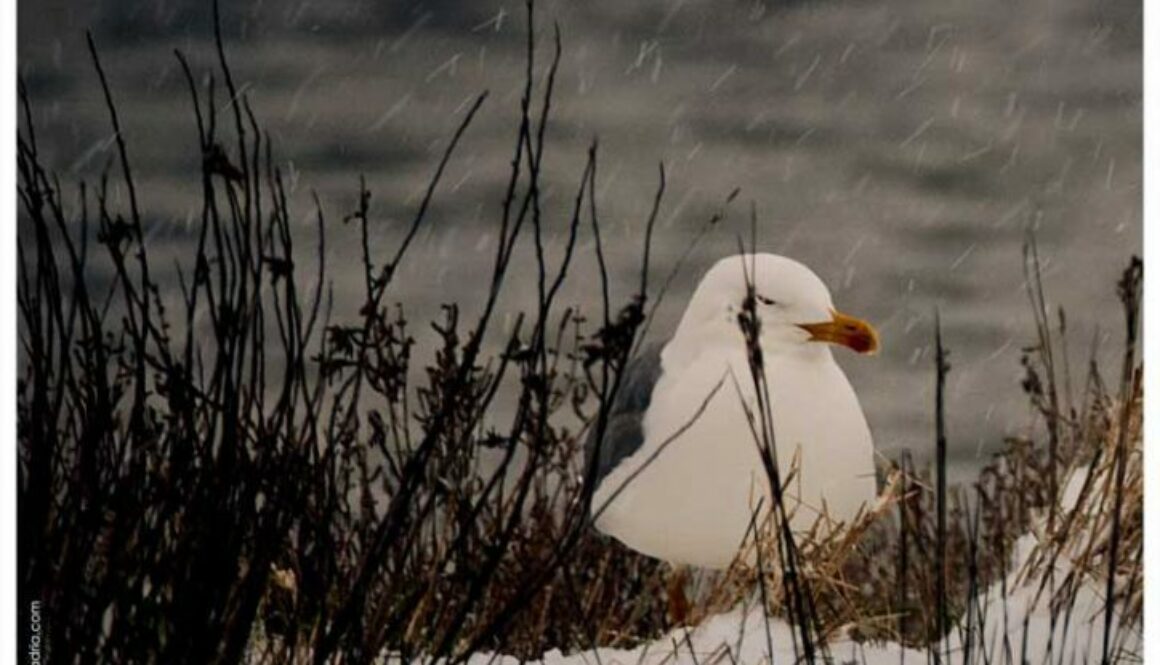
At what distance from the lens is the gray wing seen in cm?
220

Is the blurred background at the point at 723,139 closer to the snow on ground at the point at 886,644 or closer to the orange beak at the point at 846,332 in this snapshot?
the orange beak at the point at 846,332

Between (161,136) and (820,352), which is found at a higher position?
(161,136)

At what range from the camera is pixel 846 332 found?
2.11 metres

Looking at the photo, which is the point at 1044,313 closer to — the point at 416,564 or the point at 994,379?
the point at 994,379

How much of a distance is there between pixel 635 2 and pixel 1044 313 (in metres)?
0.70

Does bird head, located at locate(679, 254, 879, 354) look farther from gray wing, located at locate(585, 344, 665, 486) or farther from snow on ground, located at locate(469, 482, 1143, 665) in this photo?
snow on ground, located at locate(469, 482, 1143, 665)

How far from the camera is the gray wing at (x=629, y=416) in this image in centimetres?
220

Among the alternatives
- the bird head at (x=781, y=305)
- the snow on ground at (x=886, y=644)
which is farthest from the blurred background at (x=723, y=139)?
the snow on ground at (x=886, y=644)

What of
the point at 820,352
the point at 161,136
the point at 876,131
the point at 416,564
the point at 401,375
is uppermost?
the point at 876,131

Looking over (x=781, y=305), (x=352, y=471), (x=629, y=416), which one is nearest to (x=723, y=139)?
(x=781, y=305)

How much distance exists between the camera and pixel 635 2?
2.18 meters

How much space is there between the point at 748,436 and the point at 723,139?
401mm

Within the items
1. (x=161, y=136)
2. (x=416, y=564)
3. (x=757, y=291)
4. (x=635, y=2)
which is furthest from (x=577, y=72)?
(x=416, y=564)

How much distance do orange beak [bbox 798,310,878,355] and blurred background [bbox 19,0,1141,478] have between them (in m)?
0.02
